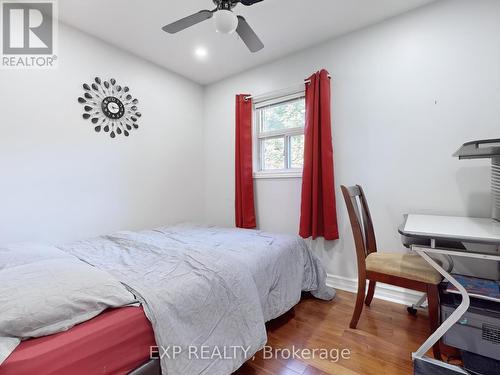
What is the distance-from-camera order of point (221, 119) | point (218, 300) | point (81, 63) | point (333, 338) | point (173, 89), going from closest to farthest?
point (218, 300) < point (333, 338) < point (81, 63) < point (173, 89) < point (221, 119)

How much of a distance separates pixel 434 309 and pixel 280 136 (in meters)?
2.17

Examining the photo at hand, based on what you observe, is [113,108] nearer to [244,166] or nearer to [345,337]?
[244,166]

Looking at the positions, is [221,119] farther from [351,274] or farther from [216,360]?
[216,360]

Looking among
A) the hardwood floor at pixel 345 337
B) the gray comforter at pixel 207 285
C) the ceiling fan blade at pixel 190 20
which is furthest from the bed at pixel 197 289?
the ceiling fan blade at pixel 190 20

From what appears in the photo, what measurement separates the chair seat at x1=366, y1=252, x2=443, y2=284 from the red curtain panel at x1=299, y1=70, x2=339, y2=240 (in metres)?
0.67

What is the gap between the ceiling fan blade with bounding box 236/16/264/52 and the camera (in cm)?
169

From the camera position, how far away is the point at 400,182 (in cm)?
215

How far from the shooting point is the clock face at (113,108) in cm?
245

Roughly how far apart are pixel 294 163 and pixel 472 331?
78.9 inches

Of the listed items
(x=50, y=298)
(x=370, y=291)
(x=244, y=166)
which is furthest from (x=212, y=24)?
(x=370, y=291)

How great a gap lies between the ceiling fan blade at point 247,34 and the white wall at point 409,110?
946mm

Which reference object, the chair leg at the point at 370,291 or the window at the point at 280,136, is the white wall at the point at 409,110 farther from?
the chair leg at the point at 370,291

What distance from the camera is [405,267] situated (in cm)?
159

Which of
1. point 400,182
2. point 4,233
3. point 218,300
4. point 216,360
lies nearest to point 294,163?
point 400,182
